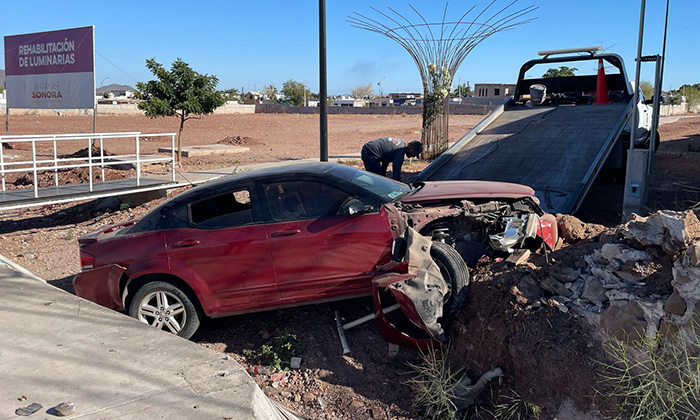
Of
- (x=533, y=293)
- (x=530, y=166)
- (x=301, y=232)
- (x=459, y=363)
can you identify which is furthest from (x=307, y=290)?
(x=530, y=166)

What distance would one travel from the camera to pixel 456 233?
5941 mm

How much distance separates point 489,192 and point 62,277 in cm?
608

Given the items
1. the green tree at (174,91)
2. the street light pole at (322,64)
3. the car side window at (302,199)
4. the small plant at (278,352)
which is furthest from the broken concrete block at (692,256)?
the green tree at (174,91)

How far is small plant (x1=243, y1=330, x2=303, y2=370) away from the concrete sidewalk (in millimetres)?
862

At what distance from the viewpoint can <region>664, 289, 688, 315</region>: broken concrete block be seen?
3945 millimetres

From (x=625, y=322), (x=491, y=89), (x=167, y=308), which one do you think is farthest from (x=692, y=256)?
(x=491, y=89)

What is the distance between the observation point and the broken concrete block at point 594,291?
15.0 feet

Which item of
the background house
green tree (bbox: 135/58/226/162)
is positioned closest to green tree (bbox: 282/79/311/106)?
the background house

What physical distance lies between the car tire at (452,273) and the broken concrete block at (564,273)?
2.42 ft

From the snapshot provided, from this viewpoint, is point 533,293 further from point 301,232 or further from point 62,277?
point 62,277

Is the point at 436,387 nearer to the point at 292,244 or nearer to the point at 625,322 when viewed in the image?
the point at 625,322

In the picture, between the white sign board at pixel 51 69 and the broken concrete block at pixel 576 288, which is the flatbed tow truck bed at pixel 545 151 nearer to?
the broken concrete block at pixel 576 288

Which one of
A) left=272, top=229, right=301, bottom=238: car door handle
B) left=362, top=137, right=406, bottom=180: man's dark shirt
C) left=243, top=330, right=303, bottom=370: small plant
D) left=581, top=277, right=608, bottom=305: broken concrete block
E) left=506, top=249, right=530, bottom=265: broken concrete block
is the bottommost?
left=243, top=330, right=303, bottom=370: small plant

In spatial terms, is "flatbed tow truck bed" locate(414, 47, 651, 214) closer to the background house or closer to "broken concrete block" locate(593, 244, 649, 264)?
"broken concrete block" locate(593, 244, 649, 264)
